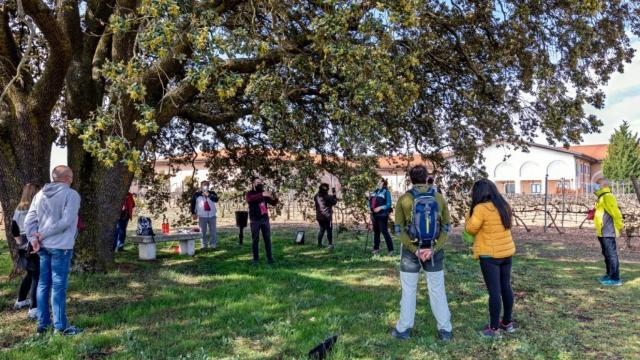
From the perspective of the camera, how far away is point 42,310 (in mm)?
4930

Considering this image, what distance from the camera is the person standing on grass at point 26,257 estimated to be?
548cm

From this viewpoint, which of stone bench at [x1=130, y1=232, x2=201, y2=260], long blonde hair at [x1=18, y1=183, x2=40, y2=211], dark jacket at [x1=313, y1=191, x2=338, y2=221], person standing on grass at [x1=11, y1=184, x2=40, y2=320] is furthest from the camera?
dark jacket at [x1=313, y1=191, x2=338, y2=221]

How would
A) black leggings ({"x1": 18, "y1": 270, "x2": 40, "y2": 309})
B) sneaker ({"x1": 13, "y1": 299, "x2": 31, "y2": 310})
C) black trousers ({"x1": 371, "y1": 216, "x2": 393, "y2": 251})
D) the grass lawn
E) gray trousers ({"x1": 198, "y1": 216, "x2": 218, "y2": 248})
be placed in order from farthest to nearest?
gray trousers ({"x1": 198, "y1": 216, "x2": 218, "y2": 248}), black trousers ({"x1": 371, "y1": 216, "x2": 393, "y2": 251}), sneaker ({"x1": 13, "y1": 299, "x2": 31, "y2": 310}), black leggings ({"x1": 18, "y1": 270, "x2": 40, "y2": 309}), the grass lawn

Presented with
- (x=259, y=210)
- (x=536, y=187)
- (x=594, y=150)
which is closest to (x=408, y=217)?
(x=259, y=210)

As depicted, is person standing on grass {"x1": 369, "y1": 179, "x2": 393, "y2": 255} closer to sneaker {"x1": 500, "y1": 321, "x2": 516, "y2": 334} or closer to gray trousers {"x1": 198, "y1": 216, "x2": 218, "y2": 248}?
gray trousers {"x1": 198, "y1": 216, "x2": 218, "y2": 248}

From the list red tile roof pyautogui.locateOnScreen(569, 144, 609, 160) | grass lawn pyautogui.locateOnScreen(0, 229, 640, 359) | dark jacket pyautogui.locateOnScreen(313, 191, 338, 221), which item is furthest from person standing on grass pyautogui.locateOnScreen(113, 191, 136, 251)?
red tile roof pyautogui.locateOnScreen(569, 144, 609, 160)

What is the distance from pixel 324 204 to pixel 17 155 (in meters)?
6.65

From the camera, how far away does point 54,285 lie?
488 centimetres

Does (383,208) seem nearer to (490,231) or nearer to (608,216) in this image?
(608,216)

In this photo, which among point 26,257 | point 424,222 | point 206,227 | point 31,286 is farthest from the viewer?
point 206,227

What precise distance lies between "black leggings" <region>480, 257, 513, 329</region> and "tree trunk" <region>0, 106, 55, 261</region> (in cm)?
685

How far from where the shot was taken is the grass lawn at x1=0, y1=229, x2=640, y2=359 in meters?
4.58

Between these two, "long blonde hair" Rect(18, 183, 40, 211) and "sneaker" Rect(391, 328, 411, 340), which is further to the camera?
"long blonde hair" Rect(18, 183, 40, 211)

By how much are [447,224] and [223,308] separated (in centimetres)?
298
